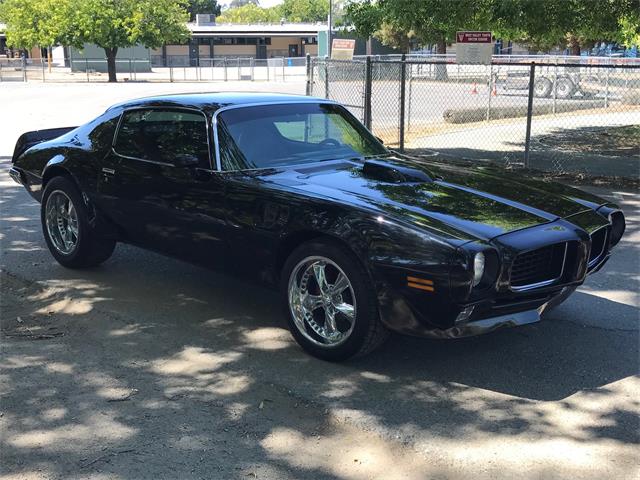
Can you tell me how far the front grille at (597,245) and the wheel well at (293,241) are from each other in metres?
1.65

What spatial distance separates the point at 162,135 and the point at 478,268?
2.85 m

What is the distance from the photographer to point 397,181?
4871mm

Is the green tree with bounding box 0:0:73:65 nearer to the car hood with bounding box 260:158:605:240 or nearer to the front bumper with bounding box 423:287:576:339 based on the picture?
the car hood with bounding box 260:158:605:240

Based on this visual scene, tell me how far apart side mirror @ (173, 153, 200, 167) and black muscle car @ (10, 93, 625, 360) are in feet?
0.04

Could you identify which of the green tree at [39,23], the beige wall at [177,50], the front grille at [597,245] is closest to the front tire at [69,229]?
the front grille at [597,245]

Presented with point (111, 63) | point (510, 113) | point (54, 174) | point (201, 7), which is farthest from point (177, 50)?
point (54, 174)

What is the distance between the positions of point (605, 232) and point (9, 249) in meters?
5.45

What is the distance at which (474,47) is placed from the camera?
12.4 m

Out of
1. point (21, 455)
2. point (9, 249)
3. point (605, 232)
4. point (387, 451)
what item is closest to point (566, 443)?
point (387, 451)

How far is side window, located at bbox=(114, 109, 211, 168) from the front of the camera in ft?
17.4

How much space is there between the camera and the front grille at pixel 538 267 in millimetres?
4113

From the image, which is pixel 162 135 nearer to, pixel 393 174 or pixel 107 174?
pixel 107 174

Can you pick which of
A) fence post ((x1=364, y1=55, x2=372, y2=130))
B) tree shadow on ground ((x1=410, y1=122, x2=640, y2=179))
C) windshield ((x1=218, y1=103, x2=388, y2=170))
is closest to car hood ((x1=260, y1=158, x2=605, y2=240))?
windshield ((x1=218, y1=103, x2=388, y2=170))

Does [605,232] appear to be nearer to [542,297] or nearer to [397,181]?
[542,297]
